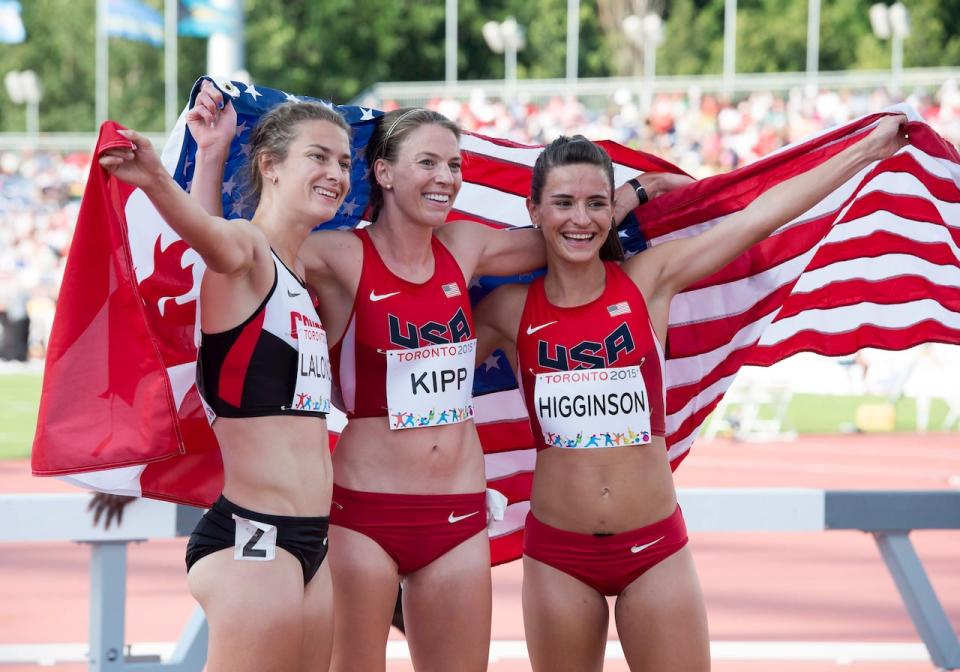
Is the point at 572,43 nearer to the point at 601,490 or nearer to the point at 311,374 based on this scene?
the point at 601,490

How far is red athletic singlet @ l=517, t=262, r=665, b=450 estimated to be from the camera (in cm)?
397

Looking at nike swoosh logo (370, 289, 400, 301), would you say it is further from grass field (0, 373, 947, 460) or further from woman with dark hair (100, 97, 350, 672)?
grass field (0, 373, 947, 460)

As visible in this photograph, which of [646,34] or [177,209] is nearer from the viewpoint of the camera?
[177,209]

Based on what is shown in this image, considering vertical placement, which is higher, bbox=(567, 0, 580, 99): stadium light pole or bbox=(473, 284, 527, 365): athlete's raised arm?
bbox=(567, 0, 580, 99): stadium light pole

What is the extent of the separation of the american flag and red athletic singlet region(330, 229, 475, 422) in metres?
0.48

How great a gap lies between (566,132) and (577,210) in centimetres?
2392

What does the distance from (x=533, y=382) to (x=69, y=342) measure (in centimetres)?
136

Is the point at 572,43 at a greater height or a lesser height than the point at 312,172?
greater

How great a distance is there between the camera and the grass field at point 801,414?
15.5 m

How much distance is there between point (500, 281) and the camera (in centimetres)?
460

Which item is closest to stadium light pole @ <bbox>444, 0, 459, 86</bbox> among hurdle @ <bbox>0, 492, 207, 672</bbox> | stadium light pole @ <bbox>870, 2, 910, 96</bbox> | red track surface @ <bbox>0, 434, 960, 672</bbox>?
stadium light pole @ <bbox>870, 2, 910, 96</bbox>

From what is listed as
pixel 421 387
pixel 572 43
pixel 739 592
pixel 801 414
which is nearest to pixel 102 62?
pixel 572 43

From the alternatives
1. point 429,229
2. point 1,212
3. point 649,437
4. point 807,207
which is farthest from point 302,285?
point 1,212

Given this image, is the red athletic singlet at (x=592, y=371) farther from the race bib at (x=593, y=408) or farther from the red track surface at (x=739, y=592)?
the red track surface at (x=739, y=592)
